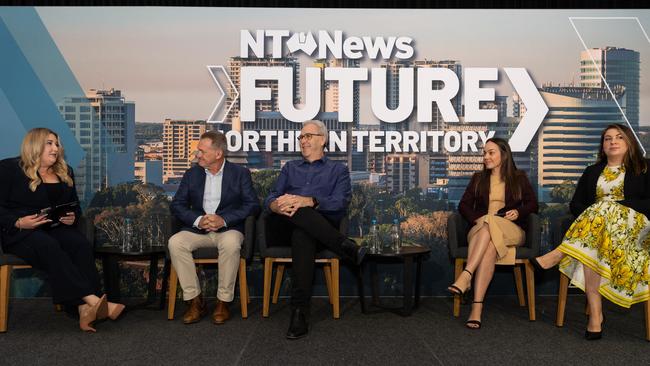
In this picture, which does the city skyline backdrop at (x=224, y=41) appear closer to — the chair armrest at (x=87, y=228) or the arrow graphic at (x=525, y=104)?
the arrow graphic at (x=525, y=104)

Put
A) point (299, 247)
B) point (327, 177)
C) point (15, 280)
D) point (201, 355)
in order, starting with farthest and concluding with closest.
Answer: point (15, 280), point (327, 177), point (299, 247), point (201, 355)

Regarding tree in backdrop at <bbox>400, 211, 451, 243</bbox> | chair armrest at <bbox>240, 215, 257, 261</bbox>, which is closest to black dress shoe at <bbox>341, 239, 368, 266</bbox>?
chair armrest at <bbox>240, 215, 257, 261</bbox>

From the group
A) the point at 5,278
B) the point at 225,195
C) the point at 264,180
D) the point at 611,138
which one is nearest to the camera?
the point at 5,278

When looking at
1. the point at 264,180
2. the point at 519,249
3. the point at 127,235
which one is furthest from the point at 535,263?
the point at 127,235

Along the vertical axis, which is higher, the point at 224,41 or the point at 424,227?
the point at 224,41

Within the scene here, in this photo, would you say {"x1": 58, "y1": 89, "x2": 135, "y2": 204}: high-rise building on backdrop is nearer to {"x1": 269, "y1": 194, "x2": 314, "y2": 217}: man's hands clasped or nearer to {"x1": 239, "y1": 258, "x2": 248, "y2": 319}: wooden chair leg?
{"x1": 239, "y1": 258, "x2": 248, "y2": 319}: wooden chair leg

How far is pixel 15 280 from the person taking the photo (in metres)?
5.37

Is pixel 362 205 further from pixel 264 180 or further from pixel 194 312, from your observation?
pixel 194 312

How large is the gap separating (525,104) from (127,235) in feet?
10.4

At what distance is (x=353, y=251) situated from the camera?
4.35 meters

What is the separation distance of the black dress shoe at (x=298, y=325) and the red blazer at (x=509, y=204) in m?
1.37

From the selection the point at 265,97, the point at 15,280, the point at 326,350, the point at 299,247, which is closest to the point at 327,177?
the point at 299,247

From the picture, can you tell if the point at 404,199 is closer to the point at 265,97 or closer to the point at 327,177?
the point at 327,177

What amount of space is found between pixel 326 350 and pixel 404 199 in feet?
6.46
